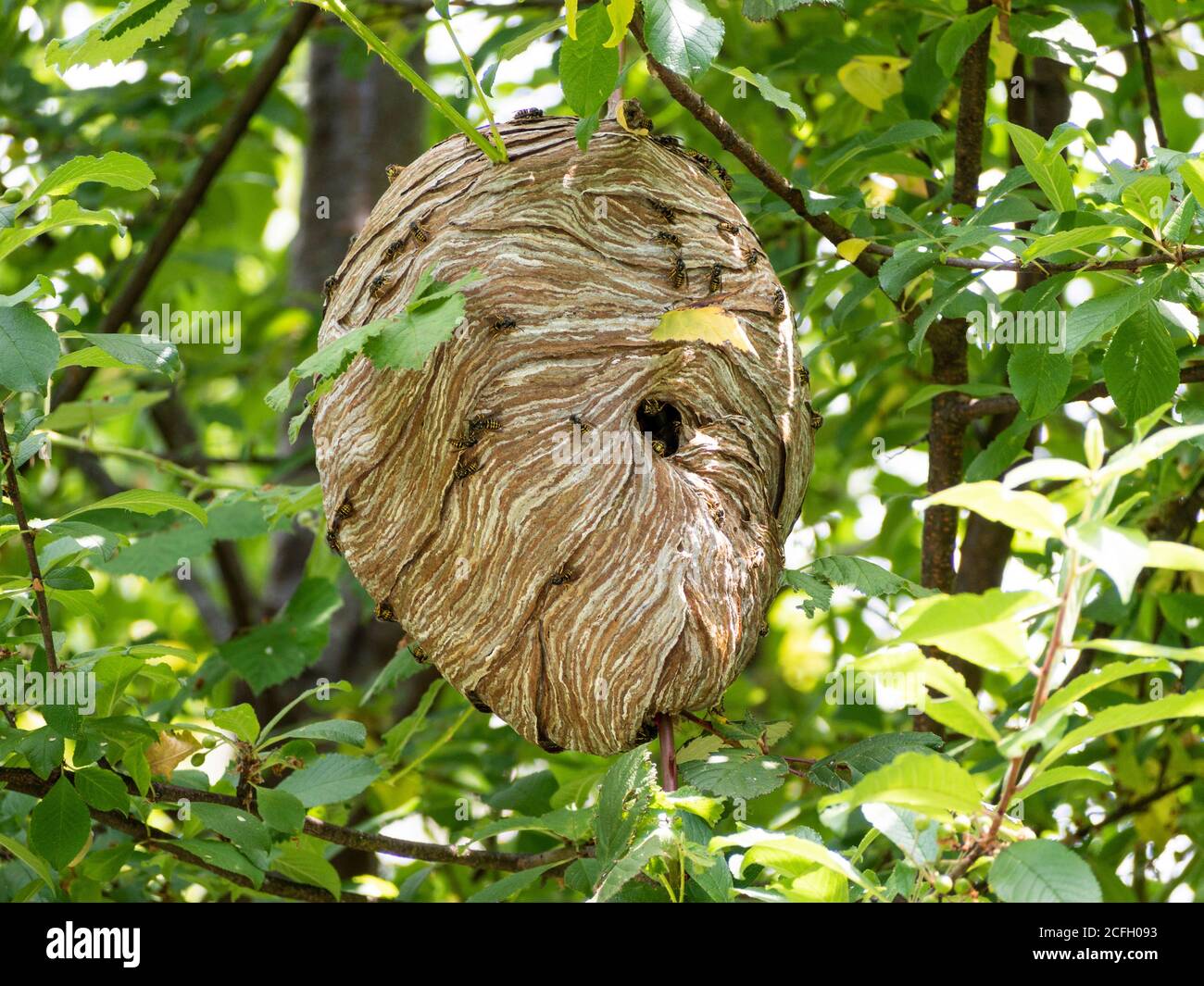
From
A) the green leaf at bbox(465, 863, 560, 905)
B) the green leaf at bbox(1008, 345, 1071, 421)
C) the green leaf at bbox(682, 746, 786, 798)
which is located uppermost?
the green leaf at bbox(1008, 345, 1071, 421)

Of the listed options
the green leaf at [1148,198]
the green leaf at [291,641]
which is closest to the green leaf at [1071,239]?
the green leaf at [1148,198]

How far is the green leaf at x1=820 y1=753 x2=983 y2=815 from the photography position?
1149 mm

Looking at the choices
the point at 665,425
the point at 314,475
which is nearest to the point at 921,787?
the point at 665,425

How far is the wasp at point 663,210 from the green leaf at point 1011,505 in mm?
946

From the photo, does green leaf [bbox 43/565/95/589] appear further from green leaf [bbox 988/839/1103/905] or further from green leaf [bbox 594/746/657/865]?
green leaf [bbox 988/839/1103/905]

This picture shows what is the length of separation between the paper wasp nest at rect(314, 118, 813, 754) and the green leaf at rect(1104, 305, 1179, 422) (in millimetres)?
452

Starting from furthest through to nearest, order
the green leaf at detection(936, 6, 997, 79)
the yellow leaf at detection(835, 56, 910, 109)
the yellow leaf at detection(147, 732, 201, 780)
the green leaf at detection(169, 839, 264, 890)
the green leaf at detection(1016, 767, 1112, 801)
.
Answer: the yellow leaf at detection(835, 56, 910, 109), the green leaf at detection(936, 6, 997, 79), the yellow leaf at detection(147, 732, 201, 780), the green leaf at detection(169, 839, 264, 890), the green leaf at detection(1016, 767, 1112, 801)

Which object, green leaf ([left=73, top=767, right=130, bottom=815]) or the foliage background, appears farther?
the foliage background

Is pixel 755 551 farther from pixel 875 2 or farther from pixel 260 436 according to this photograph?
pixel 260 436

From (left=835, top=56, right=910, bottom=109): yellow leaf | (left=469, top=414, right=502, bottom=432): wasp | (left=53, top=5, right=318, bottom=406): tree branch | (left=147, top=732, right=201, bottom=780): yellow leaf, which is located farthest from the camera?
(left=53, top=5, right=318, bottom=406): tree branch

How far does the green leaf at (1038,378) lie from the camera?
6.22 feet

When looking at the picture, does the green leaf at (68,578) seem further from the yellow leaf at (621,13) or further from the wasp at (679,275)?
the yellow leaf at (621,13)

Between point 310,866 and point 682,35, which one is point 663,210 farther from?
point 310,866

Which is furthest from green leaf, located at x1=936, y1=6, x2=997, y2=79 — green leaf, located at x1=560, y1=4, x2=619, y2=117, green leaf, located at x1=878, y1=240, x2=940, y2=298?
green leaf, located at x1=560, y1=4, x2=619, y2=117
